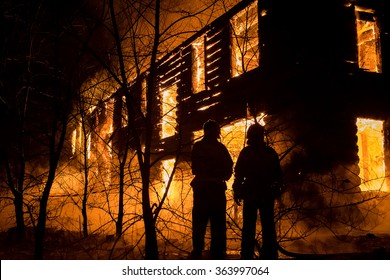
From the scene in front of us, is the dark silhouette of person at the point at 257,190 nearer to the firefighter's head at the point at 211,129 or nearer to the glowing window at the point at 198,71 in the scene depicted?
the firefighter's head at the point at 211,129

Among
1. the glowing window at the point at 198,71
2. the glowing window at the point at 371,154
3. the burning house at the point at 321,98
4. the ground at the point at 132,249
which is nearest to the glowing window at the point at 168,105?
the glowing window at the point at 198,71

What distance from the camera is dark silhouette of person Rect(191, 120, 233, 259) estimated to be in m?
5.22

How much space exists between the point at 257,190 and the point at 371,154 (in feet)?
28.4

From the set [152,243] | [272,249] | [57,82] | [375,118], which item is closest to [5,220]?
[57,82]

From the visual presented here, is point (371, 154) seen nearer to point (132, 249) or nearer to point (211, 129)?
point (211, 129)

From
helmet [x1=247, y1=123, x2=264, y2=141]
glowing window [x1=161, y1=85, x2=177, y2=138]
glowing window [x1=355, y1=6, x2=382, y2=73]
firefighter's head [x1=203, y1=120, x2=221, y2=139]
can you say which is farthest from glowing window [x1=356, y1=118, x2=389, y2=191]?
glowing window [x1=161, y1=85, x2=177, y2=138]

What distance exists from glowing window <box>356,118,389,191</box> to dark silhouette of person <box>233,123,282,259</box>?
17.9 feet

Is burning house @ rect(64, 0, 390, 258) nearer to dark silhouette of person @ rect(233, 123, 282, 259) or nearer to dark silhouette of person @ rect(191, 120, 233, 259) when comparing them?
dark silhouette of person @ rect(191, 120, 233, 259)

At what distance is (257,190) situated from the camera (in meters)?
4.85

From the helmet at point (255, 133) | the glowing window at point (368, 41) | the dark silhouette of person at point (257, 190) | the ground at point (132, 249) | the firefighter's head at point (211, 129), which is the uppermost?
the glowing window at point (368, 41)

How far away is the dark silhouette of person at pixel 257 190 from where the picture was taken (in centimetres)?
487

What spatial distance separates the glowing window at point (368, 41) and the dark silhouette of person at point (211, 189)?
691cm

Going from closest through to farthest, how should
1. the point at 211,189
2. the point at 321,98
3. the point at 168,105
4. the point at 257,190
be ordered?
the point at 257,190, the point at 211,189, the point at 321,98, the point at 168,105

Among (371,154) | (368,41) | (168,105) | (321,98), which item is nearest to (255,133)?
(321,98)
